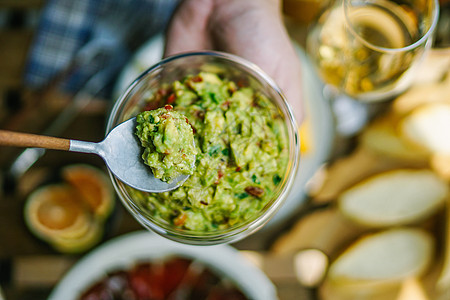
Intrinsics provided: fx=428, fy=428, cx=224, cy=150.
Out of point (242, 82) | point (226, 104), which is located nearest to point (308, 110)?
point (242, 82)

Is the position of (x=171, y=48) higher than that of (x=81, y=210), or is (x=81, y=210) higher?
(x=171, y=48)

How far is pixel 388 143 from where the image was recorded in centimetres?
164

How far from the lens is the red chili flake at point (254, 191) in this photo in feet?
3.22

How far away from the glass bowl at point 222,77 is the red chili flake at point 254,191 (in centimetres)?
5

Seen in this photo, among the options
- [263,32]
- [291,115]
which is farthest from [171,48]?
[291,115]

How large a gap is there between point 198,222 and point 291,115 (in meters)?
0.35

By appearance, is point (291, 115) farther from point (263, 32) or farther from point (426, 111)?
point (426, 111)

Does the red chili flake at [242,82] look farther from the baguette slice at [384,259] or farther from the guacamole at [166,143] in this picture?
the baguette slice at [384,259]

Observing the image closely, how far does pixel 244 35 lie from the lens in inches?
50.3

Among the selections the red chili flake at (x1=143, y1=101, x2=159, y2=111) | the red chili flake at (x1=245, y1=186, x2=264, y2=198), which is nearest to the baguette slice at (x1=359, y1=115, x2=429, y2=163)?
the red chili flake at (x1=245, y1=186, x2=264, y2=198)

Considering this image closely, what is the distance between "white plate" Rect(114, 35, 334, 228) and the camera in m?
1.62

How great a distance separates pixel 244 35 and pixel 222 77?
20 cm

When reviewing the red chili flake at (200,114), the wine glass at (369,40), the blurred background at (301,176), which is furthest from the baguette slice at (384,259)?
the red chili flake at (200,114)

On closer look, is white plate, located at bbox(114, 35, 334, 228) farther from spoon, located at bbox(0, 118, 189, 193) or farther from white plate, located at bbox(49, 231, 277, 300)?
spoon, located at bbox(0, 118, 189, 193)
